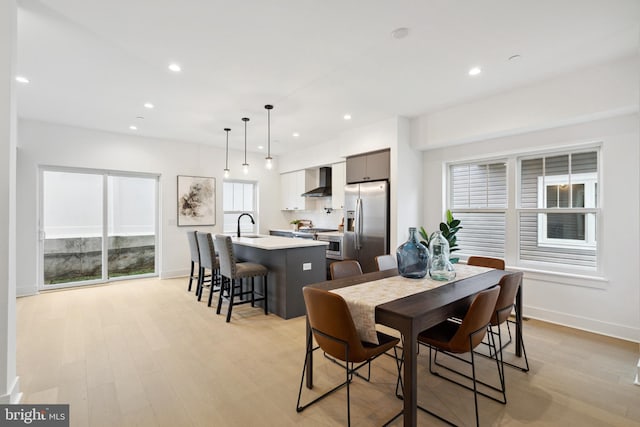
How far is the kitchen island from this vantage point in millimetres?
3713

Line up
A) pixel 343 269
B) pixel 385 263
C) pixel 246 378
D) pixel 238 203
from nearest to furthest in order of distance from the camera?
pixel 246 378 < pixel 343 269 < pixel 385 263 < pixel 238 203

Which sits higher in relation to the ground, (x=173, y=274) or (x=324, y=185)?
(x=324, y=185)

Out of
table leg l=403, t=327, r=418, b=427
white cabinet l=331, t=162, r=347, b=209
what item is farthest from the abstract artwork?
table leg l=403, t=327, r=418, b=427

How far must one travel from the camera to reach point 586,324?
3318 millimetres

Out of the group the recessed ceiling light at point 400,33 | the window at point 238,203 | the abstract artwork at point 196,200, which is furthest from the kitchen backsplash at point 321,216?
the recessed ceiling light at point 400,33

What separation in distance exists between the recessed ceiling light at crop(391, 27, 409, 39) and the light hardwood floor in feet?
9.25

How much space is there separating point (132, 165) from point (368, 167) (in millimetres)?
4437

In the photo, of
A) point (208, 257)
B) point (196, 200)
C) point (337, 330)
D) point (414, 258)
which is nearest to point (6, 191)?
point (337, 330)

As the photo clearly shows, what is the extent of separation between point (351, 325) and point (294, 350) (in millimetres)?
1447

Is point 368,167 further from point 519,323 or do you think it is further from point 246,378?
point 246,378

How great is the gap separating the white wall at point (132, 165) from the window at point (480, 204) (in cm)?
440

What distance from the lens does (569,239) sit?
11.8 feet

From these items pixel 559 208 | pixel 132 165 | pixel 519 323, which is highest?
pixel 132 165

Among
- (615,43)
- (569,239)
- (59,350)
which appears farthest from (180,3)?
(569,239)
